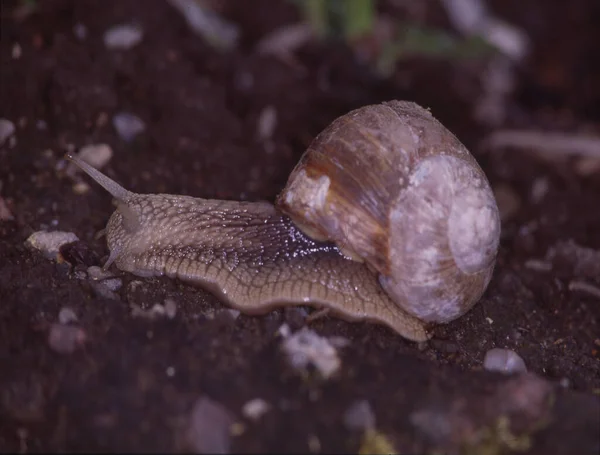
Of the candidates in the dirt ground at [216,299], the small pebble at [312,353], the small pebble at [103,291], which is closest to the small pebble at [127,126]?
the dirt ground at [216,299]

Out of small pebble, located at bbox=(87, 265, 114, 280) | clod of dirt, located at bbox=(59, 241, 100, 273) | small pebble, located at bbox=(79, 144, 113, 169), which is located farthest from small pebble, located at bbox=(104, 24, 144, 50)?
small pebble, located at bbox=(87, 265, 114, 280)

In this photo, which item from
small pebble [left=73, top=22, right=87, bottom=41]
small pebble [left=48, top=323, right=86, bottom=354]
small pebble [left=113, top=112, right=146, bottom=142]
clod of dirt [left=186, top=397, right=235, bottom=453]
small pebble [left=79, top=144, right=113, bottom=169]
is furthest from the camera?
small pebble [left=73, top=22, right=87, bottom=41]

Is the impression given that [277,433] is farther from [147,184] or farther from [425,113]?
[147,184]

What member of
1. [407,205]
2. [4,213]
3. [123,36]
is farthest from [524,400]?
[123,36]

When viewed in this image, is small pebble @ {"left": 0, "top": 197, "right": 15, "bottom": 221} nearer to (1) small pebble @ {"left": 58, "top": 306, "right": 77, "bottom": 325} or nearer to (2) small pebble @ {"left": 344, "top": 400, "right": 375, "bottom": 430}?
(1) small pebble @ {"left": 58, "top": 306, "right": 77, "bottom": 325}

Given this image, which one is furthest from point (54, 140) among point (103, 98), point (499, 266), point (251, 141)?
point (499, 266)

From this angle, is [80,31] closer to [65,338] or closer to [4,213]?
[4,213]

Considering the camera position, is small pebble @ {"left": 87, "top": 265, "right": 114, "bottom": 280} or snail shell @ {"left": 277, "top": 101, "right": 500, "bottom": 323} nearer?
snail shell @ {"left": 277, "top": 101, "right": 500, "bottom": 323}
